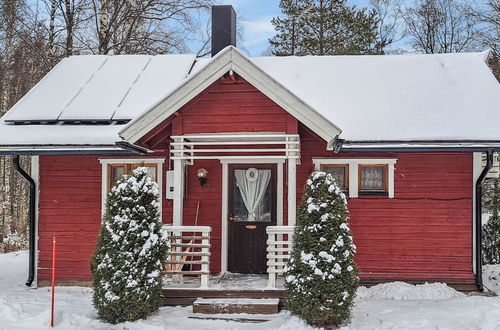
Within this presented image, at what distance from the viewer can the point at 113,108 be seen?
10.2 meters

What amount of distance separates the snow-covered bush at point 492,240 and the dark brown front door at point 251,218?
536 cm

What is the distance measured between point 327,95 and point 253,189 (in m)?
2.47

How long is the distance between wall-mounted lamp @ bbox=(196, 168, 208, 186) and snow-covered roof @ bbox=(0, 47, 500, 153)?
164 centimetres

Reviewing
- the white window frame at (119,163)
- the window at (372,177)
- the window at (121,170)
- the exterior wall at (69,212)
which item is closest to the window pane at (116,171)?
the window at (121,170)

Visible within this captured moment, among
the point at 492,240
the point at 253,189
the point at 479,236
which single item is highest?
the point at 253,189

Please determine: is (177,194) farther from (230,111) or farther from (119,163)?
(119,163)

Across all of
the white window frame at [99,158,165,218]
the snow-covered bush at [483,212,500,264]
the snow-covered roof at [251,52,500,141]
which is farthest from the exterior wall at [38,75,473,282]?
the snow-covered bush at [483,212,500,264]

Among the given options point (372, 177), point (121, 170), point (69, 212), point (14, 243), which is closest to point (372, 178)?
point (372, 177)

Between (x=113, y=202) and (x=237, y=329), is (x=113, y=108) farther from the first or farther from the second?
(x=237, y=329)

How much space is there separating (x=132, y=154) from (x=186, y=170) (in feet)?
3.62

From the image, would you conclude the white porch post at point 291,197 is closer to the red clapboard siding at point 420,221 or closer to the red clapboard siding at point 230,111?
the red clapboard siding at point 230,111

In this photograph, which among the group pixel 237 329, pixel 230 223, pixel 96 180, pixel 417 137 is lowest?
pixel 237 329

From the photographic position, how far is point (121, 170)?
10.0m

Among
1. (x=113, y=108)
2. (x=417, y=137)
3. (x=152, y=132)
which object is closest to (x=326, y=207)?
(x=417, y=137)
